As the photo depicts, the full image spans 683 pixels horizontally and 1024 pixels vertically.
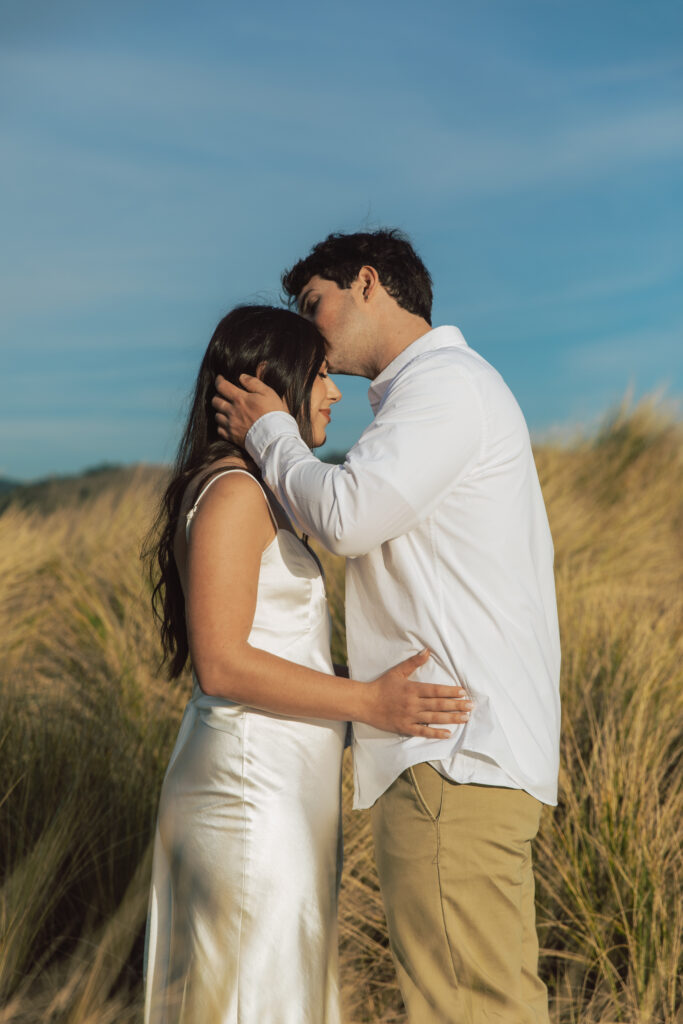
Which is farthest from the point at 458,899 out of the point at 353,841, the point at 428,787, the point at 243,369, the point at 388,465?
the point at 353,841

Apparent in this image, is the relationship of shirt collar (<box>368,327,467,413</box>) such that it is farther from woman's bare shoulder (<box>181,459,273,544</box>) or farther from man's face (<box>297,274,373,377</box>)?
woman's bare shoulder (<box>181,459,273,544</box>)

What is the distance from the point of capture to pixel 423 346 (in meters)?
2.14

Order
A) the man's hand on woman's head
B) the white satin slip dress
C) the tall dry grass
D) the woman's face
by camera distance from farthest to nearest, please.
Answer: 1. the tall dry grass
2. the woman's face
3. the man's hand on woman's head
4. the white satin slip dress

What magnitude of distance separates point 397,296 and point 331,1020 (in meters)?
1.74

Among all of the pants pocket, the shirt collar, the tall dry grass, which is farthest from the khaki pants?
the shirt collar

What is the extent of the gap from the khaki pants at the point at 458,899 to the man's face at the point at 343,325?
1.05 metres

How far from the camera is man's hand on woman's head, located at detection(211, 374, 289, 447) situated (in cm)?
203

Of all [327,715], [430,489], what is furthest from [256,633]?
[430,489]

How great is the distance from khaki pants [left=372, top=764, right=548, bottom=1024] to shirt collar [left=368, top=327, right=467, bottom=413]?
3.09ft

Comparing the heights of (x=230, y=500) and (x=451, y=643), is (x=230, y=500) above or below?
above

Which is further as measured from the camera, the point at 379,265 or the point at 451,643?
the point at 379,265

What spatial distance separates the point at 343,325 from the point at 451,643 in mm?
945

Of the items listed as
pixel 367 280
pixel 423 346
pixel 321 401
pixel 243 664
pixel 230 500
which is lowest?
pixel 243 664

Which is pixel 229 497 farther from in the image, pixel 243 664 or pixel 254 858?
Result: pixel 254 858
